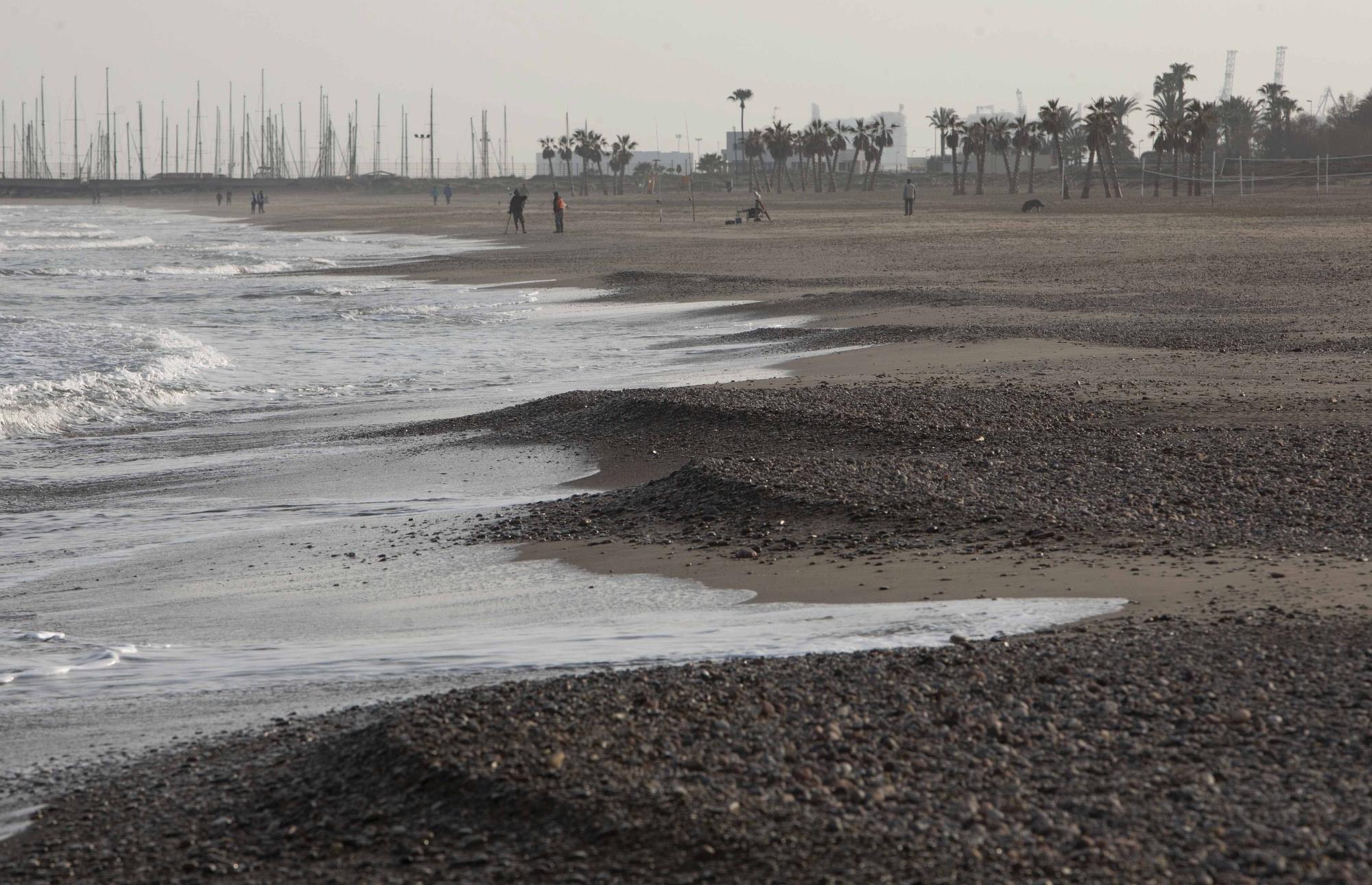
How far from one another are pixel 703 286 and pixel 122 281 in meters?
15.0

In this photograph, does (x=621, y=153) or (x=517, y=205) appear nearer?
(x=517, y=205)

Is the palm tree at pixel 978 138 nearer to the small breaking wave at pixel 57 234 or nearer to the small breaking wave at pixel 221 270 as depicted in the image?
the small breaking wave at pixel 57 234

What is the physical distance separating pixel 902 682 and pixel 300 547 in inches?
153

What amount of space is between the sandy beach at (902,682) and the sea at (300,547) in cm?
29

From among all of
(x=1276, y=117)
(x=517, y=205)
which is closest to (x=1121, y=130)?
(x=1276, y=117)

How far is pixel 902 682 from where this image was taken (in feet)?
13.5

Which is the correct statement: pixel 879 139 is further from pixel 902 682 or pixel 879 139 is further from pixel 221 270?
pixel 902 682

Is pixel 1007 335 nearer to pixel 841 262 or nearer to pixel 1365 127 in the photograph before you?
pixel 841 262

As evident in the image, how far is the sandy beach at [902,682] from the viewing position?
3.17 metres

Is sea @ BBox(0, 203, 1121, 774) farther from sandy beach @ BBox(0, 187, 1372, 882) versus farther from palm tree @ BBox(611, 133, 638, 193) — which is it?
palm tree @ BBox(611, 133, 638, 193)

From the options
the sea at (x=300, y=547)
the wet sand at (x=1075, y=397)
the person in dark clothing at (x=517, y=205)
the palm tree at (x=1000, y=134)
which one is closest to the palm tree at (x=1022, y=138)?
the palm tree at (x=1000, y=134)

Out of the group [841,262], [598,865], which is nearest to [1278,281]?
[841,262]

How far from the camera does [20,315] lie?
22.3 metres

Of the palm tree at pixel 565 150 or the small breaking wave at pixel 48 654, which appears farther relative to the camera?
the palm tree at pixel 565 150
